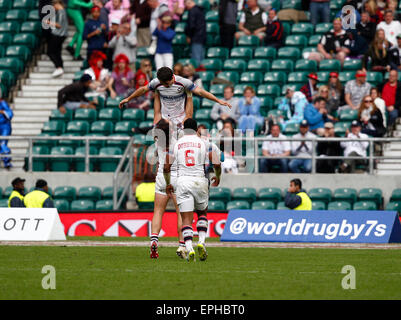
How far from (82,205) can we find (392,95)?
7653 millimetres

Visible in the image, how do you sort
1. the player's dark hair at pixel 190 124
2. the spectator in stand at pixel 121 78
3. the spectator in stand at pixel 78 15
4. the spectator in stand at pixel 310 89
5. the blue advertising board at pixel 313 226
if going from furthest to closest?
the spectator in stand at pixel 78 15
the spectator in stand at pixel 121 78
the spectator in stand at pixel 310 89
the blue advertising board at pixel 313 226
the player's dark hair at pixel 190 124

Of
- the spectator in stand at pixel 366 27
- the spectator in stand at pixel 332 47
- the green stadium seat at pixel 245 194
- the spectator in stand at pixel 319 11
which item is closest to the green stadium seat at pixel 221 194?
the green stadium seat at pixel 245 194

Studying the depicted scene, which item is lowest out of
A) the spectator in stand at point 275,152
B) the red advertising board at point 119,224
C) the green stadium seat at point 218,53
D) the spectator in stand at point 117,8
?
the red advertising board at point 119,224

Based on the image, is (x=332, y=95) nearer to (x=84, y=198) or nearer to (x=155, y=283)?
(x=84, y=198)

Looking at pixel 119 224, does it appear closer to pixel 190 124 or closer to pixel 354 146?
pixel 354 146

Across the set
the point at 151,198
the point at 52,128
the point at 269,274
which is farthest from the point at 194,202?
the point at 52,128

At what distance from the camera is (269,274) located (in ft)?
34.6

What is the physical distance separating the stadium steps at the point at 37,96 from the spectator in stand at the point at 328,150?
7.74 metres

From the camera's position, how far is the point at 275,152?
2095cm

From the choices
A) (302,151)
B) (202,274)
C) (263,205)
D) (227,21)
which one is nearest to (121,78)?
(227,21)

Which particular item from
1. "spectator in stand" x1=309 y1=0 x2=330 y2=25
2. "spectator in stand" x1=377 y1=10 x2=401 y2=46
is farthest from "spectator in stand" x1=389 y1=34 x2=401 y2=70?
"spectator in stand" x1=309 y1=0 x2=330 y2=25

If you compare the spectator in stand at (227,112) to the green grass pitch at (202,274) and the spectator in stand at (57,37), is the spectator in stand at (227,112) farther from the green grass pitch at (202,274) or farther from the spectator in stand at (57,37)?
the green grass pitch at (202,274)

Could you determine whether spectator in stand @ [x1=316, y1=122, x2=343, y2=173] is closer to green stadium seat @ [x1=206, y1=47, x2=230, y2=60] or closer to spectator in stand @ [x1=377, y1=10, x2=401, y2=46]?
spectator in stand @ [x1=377, y1=10, x2=401, y2=46]

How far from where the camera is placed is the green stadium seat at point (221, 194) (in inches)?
817
